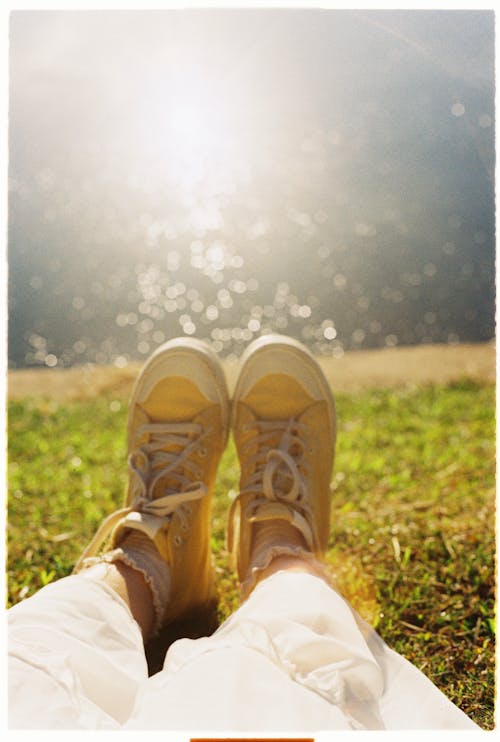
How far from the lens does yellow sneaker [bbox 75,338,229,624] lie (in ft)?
4.74

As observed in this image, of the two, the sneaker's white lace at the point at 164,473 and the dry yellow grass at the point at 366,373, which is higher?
the dry yellow grass at the point at 366,373

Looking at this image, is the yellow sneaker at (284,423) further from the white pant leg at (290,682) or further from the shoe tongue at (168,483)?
the white pant leg at (290,682)

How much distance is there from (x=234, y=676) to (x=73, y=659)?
9.7 inches

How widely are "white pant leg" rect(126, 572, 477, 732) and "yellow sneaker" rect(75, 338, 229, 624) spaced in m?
0.46

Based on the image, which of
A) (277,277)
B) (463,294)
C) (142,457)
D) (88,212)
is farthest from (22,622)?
(88,212)

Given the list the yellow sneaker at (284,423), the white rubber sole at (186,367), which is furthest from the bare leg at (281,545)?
the white rubber sole at (186,367)

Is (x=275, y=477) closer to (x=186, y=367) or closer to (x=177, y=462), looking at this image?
(x=177, y=462)

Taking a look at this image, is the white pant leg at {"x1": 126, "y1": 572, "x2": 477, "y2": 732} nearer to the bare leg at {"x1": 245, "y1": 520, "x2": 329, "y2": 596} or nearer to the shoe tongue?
the bare leg at {"x1": 245, "y1": 520, "x2": 329, "y2": 596}

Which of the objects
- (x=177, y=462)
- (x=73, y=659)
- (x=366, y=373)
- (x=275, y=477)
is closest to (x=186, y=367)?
(x=177, y=462)

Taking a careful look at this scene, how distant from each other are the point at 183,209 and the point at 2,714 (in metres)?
2.34

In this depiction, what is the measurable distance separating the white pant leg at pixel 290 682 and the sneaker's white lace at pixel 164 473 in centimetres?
53

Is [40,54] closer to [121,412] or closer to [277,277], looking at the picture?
[277,277]

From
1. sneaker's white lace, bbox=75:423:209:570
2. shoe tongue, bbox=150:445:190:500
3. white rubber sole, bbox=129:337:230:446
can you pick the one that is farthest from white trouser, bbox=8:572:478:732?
white rubber sole, bbox=129:337:230:446

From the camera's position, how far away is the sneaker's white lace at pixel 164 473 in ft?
4.96
